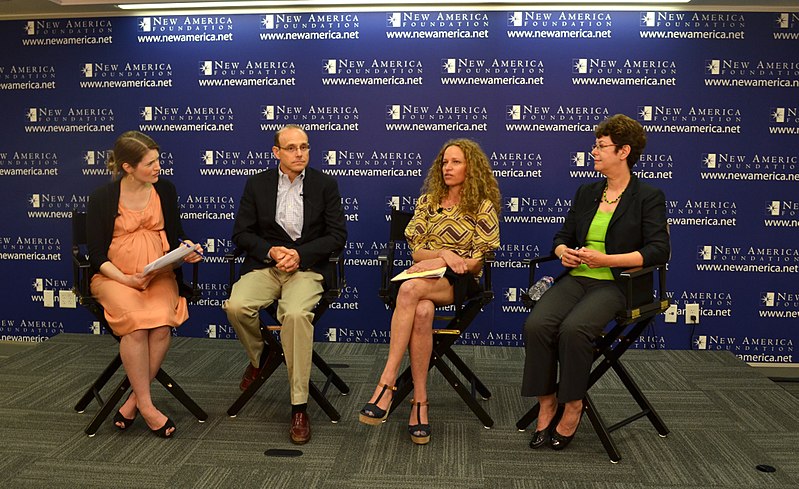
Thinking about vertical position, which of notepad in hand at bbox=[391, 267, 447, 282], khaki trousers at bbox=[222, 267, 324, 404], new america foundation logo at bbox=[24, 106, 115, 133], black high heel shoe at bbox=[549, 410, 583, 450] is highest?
new america foundation logo at bbox=[24, 106, 115, 133]

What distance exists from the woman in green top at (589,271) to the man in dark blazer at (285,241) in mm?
1038

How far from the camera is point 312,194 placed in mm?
3701

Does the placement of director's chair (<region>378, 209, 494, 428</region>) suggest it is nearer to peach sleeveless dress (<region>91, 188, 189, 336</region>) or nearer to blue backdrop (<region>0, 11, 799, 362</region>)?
peach sleeveless dress (<region>91, 188, 189, 336</region>)

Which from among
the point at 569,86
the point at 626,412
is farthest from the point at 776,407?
the point at 569,86

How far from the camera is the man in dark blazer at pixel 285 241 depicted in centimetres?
341

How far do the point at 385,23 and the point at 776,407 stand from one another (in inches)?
122

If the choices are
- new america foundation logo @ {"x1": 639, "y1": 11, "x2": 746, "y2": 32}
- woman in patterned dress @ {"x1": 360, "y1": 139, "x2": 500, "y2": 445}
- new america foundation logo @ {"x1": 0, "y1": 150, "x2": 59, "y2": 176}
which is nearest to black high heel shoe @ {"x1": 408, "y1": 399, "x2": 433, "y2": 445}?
woman in patterned dress @ {"x1": 360, "y1": 139, "x2": 500, "y2": 445}

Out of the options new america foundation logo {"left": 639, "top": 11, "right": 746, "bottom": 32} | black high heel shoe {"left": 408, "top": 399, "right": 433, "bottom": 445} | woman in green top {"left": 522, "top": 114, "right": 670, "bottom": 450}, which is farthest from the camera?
new america foundation logo {"left": 639, "top": 11, "right": 746, "bottom": 32}

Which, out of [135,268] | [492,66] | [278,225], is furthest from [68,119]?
[492,66]

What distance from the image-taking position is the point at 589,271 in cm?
341

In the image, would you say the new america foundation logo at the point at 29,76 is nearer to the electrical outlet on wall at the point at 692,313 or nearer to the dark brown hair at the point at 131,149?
the dark brown hair at the point at 131,149

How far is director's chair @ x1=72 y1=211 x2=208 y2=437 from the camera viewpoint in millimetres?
3324

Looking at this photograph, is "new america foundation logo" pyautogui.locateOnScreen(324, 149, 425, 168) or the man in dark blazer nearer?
the man in dark blazer

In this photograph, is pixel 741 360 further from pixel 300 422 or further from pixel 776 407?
pixel 300 422
